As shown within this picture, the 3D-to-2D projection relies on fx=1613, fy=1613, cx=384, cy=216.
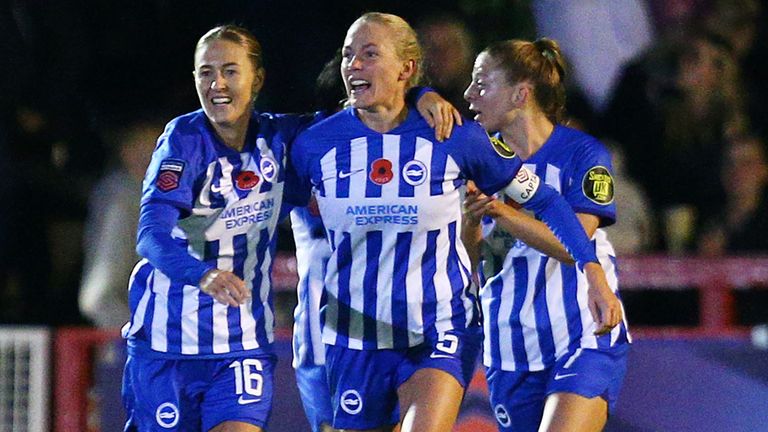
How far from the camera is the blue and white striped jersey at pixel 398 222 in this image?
496cm

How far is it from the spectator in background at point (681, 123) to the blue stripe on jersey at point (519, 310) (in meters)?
2.73

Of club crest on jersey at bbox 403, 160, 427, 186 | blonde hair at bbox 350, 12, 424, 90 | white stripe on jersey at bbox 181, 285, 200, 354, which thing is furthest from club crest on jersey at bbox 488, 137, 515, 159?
white stripe on jersey at bbox 181, 285, 200, 354

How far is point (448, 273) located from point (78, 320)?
3.22m

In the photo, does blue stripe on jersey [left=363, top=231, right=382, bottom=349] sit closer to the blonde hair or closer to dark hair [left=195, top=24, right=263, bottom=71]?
the blonde hair

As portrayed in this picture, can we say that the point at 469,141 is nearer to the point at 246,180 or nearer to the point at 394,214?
the point at 394,214

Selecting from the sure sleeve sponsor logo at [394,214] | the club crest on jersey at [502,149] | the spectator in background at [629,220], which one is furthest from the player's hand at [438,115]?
the spectator in background at [629,220]

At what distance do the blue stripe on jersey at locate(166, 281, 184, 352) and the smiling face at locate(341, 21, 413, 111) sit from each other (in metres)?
0.80

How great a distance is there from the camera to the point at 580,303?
530 centimetres

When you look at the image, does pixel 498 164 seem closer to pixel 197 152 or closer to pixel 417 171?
pixel 417 171

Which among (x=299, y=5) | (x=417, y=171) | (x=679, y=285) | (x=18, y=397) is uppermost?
(x=299, y=5)

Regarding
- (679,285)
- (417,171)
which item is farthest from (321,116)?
(679,285)

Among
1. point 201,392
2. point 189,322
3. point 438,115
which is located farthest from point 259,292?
point 438,115

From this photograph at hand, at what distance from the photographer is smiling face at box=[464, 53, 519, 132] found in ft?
17.6

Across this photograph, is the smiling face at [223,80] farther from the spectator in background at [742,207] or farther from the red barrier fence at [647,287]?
the spectator in background at [742,207]
